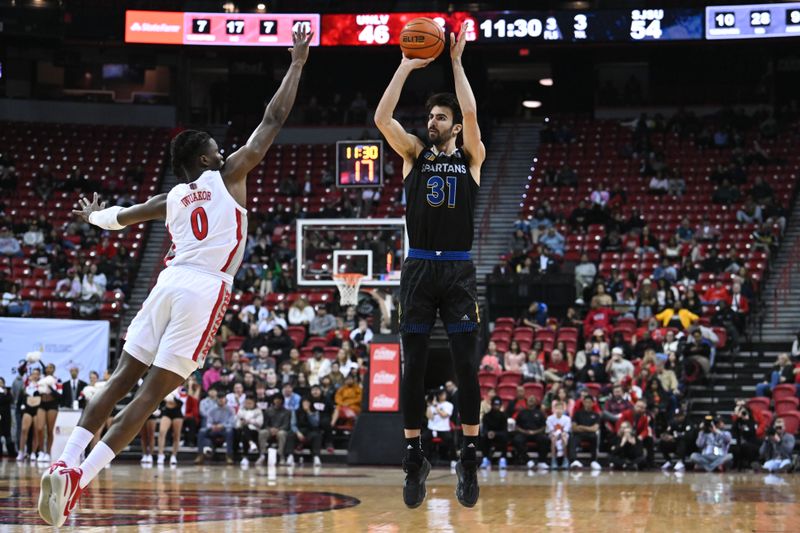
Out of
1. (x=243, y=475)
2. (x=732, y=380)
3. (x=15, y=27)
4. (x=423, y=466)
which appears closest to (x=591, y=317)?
(x=732, y=380)

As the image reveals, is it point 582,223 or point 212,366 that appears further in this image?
point 582,223

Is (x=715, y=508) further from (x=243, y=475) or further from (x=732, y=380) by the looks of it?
(x=732, y=380)

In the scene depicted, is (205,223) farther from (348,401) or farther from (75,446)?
(348,401)

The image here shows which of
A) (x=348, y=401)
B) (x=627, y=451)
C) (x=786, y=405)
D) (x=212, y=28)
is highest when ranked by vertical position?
(x=212, y=28)

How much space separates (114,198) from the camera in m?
31.2

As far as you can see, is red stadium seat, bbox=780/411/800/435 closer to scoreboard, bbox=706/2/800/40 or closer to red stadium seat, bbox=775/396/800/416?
red stadium seat, bbox=775/396/800/416

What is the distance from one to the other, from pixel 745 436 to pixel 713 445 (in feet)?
2.01

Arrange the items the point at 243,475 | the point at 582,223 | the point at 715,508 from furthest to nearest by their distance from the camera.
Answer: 1. the point at 582,223
2. the point at 243,475
3. the point at 715,508

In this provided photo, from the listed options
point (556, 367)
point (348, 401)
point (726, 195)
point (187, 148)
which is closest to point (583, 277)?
Result: point (556, 367)

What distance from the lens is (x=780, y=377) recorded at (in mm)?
20578

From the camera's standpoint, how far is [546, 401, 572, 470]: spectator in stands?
19.6 meters

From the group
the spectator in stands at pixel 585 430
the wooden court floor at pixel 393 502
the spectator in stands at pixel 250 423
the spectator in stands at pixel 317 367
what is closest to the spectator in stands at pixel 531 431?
the spectator in stands at pixel 585 430

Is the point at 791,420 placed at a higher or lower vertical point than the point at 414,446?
lower

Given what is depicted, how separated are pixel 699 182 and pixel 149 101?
17.6 meters
